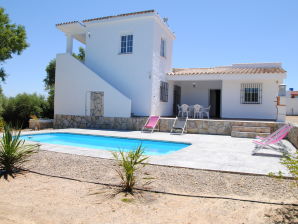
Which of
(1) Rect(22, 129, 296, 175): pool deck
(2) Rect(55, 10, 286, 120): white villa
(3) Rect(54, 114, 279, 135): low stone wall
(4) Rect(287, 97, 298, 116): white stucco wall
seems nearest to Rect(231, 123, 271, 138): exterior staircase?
(3) Rect(54, 114, 279, 135): low stone wall

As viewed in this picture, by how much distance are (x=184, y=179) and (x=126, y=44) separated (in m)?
13.7

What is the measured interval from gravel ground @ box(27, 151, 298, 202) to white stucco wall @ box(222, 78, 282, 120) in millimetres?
12415

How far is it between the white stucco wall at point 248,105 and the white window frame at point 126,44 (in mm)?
7452

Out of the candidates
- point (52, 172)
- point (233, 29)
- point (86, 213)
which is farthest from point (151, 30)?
point (86, 213)

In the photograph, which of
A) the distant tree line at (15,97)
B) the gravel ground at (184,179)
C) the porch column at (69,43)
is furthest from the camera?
the distant tree line at (15,97)

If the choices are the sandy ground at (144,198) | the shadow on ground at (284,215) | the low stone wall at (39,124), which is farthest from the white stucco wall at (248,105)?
the shadow on ground at (284,215)

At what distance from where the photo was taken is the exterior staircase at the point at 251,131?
12.9 metres

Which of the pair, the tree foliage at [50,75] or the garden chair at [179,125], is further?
the tree foliage at [50,75]

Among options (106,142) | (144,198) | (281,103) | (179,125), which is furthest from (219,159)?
(281,103)

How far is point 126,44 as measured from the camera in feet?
56.9

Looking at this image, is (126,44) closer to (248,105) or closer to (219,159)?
(248,105)

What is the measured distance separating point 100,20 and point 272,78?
12854 millimetres

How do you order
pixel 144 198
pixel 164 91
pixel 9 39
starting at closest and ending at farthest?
pixel 144 198 → pixel 164 91 → pixel 9 39

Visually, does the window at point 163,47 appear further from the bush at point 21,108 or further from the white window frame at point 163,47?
the bush at point 21,108
